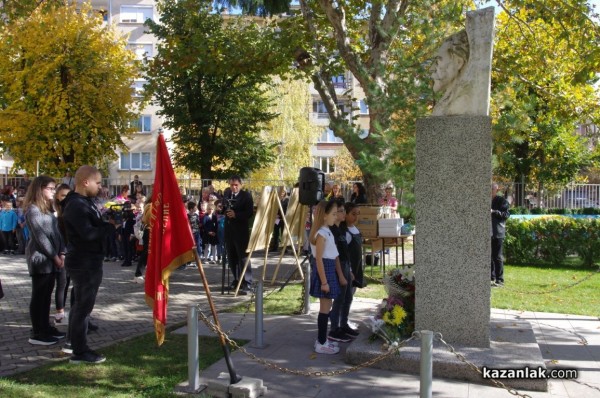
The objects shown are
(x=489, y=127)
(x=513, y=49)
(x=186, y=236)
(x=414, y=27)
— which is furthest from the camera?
(x=513, y=49)

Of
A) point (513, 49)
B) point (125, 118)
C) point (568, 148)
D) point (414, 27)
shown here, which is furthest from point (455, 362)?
point (125, 118)

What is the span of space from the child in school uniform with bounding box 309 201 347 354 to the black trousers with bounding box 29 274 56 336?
3387 millimetres

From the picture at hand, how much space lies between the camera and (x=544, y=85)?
674 inches

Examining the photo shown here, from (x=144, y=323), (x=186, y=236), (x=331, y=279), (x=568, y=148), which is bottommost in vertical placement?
(x=144, y=323)

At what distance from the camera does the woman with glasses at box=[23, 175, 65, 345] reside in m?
7.18

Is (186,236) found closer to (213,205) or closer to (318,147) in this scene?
(213,205)

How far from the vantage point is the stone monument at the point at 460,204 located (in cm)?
634

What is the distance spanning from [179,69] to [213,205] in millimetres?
4131

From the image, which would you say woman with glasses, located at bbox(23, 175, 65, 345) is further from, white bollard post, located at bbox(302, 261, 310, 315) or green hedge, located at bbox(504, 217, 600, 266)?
green hedge, located at bbox(504, 217, 600, 266)

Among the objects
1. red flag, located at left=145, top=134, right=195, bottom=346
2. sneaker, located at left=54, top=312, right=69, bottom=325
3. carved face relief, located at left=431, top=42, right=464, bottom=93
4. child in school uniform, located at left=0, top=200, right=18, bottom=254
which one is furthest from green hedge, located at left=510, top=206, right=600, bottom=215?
red flag, located at left=145, top=134, right=195, bottom=346

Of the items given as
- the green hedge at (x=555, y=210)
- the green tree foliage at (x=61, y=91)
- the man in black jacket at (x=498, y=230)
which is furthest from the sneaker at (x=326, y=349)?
the green tree foliage at (x=61, y=91)

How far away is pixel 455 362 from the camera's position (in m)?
5.99

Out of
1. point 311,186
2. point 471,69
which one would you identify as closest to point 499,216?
point 311,186

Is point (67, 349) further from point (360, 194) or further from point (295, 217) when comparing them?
point (360, 194)
